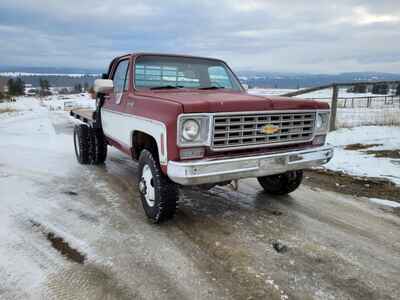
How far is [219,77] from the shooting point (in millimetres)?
5168

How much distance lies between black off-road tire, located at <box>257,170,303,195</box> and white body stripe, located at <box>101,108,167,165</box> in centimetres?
209

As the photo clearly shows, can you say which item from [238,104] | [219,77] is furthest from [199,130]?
[219,77]

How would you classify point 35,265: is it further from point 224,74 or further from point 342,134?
point 342,134

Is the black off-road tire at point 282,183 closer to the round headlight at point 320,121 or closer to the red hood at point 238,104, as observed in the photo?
the round headlight at point 320,121

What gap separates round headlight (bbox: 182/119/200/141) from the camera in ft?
10.3

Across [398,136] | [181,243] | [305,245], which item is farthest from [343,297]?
[398,136]

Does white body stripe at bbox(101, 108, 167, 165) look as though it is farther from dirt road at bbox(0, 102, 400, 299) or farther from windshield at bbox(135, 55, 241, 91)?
dirt road at bbox(0, 102, 400, 299)

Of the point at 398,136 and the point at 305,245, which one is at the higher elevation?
the point at 398,136

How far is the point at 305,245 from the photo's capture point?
10.9ft

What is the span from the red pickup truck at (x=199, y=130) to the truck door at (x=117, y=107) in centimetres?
2

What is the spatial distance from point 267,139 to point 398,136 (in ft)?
18.8

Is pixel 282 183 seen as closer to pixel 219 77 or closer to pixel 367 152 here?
pixel 219 77

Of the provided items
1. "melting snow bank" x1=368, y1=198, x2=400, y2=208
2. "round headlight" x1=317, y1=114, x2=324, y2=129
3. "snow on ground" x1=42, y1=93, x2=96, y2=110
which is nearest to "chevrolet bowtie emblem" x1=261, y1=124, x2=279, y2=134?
"round headlight" x1=317, y1=114, x2=324, y2=129

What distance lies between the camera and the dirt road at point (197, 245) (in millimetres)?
2623
